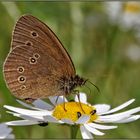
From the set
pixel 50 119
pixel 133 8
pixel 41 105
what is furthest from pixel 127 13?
pixel 50 119

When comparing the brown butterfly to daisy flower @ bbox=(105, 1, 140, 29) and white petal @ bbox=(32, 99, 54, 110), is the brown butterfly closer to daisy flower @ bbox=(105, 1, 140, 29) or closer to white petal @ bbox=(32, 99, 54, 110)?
white petal @ bbox=(32, 99, 54, 110)

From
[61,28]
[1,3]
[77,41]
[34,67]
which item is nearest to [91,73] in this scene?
[77,41]

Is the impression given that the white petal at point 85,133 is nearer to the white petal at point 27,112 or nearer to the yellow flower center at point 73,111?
the yellow flower center at point 73,111

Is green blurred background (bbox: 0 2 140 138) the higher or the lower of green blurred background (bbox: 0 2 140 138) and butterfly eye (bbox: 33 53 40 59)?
the higher

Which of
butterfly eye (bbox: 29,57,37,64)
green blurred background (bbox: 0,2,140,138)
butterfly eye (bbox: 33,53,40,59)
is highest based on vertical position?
green blurred background (bbox: 0,2,140,138)

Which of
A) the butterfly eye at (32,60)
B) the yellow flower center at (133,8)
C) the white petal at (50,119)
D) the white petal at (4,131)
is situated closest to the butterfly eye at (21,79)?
the butterfly eye at (32,60)

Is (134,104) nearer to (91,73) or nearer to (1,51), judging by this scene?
(91,73)

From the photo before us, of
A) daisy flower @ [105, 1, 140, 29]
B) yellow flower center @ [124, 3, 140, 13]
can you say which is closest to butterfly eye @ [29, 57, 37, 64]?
daisy flower @ [105, 1, 140, 29]
